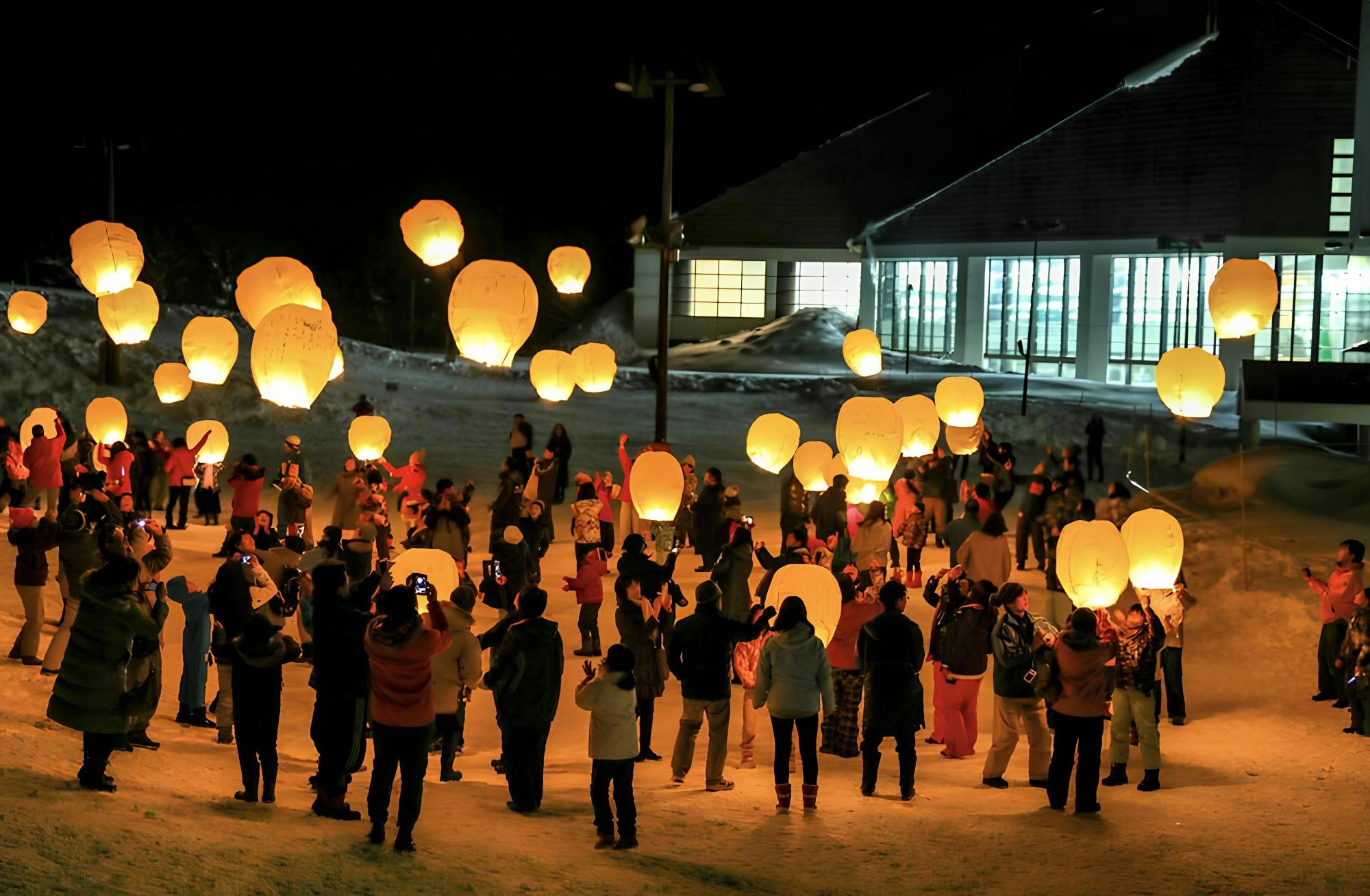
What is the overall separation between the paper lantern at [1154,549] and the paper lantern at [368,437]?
341 inches

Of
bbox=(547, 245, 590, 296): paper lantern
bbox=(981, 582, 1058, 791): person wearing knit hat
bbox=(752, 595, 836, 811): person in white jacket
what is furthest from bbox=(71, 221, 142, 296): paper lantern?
bbox=(981, 582, 1058, 791): person wearing knit hat

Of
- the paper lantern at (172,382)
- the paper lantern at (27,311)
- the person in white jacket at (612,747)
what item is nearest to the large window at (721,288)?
the paper lantern at (27,311)

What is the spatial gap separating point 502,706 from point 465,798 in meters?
0.78

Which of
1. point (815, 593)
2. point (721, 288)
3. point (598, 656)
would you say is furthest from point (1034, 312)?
point (815, 593)

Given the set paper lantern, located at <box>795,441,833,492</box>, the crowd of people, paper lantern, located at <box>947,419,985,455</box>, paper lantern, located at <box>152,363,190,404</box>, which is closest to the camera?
the crowd of people

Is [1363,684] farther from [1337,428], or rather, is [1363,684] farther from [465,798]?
[1337,428]

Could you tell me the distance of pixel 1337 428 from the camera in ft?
99.0

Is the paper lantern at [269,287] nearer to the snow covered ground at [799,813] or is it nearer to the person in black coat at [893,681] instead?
the snow covered ground at [799,813]

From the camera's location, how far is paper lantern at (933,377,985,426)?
58.5 ft

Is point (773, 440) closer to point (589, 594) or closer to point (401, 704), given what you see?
point (589, 594)

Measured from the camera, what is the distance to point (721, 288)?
44562 mm

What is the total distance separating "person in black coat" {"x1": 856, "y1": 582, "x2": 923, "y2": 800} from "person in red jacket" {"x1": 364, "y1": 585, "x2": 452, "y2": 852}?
281 cm

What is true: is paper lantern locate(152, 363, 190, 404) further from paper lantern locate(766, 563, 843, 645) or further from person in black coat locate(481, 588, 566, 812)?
person in black coat locate(481, 588, 566, 812)

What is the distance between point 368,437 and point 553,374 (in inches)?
136
